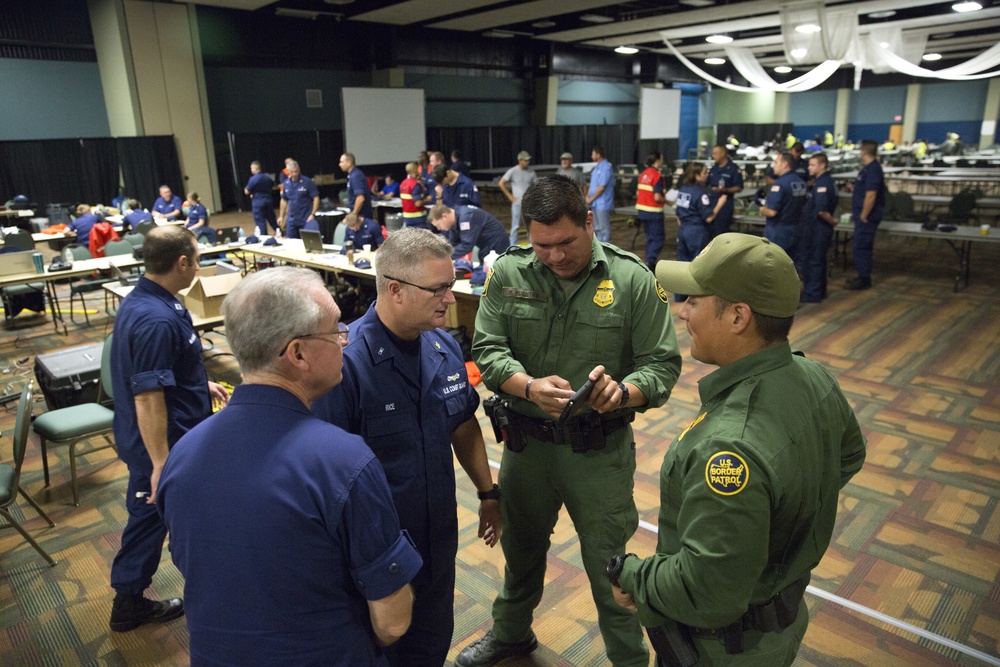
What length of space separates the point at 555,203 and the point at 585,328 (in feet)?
1.35

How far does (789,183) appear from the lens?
667 centimetres

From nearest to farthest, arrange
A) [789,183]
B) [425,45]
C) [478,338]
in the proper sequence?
[478,338], [789,183], [425,45]

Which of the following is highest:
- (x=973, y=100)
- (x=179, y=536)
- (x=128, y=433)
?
(x=973, y=100)

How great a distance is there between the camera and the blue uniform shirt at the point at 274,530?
3.53 feet

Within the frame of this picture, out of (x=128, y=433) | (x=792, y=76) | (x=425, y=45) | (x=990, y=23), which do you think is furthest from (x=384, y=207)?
(x=792, y=76)

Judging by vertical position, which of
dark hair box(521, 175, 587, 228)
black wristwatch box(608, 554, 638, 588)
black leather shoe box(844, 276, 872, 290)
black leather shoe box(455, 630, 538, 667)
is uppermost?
dark hair box(521, 175, 587, 228)

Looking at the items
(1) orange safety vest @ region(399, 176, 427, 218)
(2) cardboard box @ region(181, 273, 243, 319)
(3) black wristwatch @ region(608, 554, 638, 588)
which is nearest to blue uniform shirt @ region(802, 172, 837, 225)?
(1) orange safety vest @ region(399, 176, 427, 218)

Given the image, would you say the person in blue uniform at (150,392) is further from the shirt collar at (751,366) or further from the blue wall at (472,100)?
the blue wall at (472,100)

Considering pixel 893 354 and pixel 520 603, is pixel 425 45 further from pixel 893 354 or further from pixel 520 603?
pixel 520 603

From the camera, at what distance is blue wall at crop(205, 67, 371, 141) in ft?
47.2

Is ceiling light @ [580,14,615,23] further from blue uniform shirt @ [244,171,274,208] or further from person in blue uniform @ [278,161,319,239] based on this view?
person in blue uniform @ [278,161,319,239]

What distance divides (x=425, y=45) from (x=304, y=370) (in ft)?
56.3

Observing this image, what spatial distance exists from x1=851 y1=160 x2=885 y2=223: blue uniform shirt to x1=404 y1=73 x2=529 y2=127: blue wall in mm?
12261

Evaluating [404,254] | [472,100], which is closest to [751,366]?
[404,254]
